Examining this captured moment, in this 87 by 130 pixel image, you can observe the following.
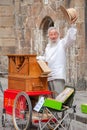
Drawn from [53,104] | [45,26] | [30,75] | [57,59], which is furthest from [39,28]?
[53,104]

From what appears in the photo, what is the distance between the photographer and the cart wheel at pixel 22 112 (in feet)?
27.0

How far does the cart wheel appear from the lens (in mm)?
8242

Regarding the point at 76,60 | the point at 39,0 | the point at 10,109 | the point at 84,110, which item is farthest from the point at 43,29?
the point at 84,110

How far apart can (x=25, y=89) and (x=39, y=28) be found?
10005mm

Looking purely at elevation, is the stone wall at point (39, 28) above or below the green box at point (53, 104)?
above

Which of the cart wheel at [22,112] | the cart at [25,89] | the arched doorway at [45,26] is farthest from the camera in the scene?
the arched doorway at [45,26]

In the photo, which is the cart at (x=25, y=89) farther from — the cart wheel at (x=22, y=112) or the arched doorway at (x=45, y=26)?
the arched doorway at (x=45, y=26)

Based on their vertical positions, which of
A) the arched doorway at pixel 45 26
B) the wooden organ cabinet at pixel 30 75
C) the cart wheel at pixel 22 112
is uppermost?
the arched doorway at pixel 45 26

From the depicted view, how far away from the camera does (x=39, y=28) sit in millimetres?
18484

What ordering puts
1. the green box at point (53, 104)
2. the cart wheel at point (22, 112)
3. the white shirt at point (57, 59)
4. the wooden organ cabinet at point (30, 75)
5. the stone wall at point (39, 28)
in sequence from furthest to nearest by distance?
the stone wall at point (39, 28) < the white shirt at point (57, 59) < the wooden organ cabinet at point (30, 75) < the cart wheel at point (22, 112) < the green box at point (53, 104)

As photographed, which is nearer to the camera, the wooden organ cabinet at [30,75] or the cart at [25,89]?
the cart at [25,89]

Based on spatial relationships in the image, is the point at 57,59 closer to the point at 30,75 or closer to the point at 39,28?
the point at 30,75

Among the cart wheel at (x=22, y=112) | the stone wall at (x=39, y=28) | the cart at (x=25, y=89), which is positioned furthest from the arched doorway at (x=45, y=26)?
the cart wheel at (x=22, y=112)

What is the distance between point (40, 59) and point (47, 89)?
0.53 metres
